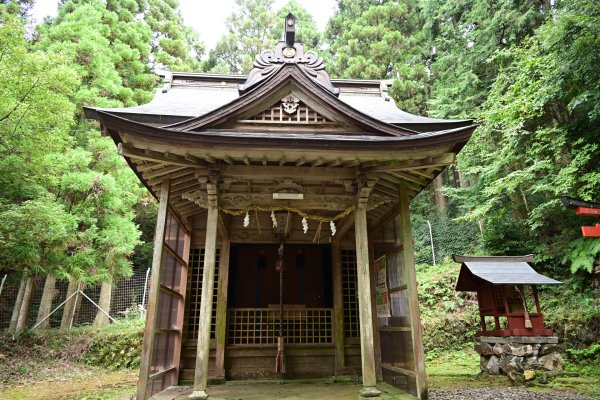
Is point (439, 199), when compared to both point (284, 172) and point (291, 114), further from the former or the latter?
point (284, 172)

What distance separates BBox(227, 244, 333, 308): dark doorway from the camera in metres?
9.46

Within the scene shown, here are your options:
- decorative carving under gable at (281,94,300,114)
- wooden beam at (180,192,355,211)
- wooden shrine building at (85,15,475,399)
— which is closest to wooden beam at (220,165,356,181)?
wooden shrine building at (85,15,475,399)

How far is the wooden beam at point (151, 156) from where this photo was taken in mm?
5135

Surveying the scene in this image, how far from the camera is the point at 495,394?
644cm

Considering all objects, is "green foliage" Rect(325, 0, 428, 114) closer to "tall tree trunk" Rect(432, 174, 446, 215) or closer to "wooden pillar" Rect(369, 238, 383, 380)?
"tall tree trunk" Rect(432, 174, 446, 215)

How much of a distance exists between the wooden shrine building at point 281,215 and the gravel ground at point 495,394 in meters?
0.85

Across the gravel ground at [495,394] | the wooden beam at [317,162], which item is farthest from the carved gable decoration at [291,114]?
the gravel ground at [495,394]

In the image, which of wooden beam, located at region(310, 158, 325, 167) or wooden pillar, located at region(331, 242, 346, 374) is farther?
wooden pillar, located at region(331, 242, 346, 374)

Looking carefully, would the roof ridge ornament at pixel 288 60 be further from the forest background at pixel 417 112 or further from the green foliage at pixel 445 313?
the green foliage at pixel 445 313

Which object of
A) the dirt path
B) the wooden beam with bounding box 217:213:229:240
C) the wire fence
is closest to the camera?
the dirt path

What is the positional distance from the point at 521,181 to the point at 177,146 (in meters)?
11.1

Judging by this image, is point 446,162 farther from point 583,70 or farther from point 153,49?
point 153,49

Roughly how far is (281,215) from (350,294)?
262 centimetres

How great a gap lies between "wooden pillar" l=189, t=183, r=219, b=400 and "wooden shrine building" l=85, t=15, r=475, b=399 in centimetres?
2
